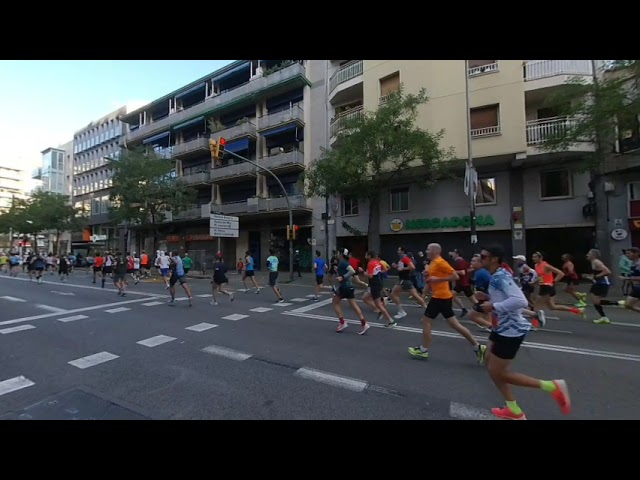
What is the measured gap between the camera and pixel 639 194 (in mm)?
12781

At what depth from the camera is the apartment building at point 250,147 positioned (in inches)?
888

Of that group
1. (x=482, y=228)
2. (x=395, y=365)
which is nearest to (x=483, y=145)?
(x=482, y=228)

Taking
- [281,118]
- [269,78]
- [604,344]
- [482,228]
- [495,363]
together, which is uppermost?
[269,78]

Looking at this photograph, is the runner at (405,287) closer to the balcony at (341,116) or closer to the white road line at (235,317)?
the white road line at (235,317)

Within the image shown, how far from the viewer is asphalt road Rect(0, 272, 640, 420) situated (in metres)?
3.18

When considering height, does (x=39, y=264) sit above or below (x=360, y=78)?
below

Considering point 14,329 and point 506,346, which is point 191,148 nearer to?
point 14,329

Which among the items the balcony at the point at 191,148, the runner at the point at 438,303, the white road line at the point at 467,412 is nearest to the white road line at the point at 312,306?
the runner at the point at 438,303

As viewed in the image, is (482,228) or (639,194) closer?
(639,194)

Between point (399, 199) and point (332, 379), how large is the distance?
15.8 m

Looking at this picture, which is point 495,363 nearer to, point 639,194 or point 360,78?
point 639,194

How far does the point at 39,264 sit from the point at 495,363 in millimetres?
22161

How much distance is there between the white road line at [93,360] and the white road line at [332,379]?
9.99 ft
